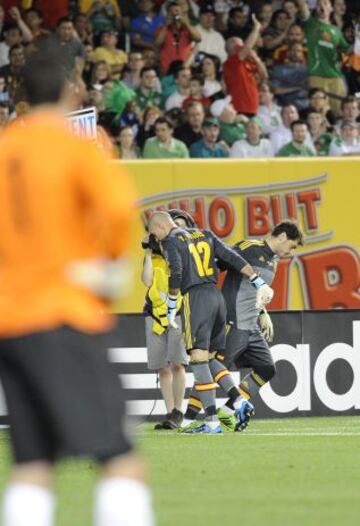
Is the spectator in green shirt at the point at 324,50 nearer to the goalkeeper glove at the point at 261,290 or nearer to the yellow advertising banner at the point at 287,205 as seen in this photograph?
the yellow advertising banner at the point at 287,205

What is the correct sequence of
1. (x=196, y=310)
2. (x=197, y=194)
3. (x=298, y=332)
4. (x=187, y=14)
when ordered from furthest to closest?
(x=187, y=14) < (x=197, y=194) < (x=298, y=332) < (x=196, y=310)

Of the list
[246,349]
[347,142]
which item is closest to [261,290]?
[246,349]

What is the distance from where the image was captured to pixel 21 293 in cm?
550

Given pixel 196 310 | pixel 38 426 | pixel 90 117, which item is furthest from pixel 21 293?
pixel 90 117

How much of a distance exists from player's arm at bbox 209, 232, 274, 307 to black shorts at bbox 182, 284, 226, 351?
1.14ft

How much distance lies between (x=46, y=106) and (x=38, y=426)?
44.2 inches

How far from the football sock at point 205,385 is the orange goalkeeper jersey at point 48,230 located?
865 cm

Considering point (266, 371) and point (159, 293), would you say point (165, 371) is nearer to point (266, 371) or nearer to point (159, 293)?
point (159, 293)

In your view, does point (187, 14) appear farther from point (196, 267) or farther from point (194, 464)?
point (194, 464)

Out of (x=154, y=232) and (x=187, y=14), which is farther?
(x=187, y=14)

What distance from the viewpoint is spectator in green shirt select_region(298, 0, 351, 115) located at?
23.0 metres

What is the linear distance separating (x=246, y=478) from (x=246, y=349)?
4296 millimetres

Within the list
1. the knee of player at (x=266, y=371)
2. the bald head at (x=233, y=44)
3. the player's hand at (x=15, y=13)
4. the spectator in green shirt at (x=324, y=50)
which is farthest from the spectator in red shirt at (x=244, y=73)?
the knee of player at (x=266, y=371)

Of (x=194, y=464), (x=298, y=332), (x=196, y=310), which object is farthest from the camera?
(x=298, y=332)
